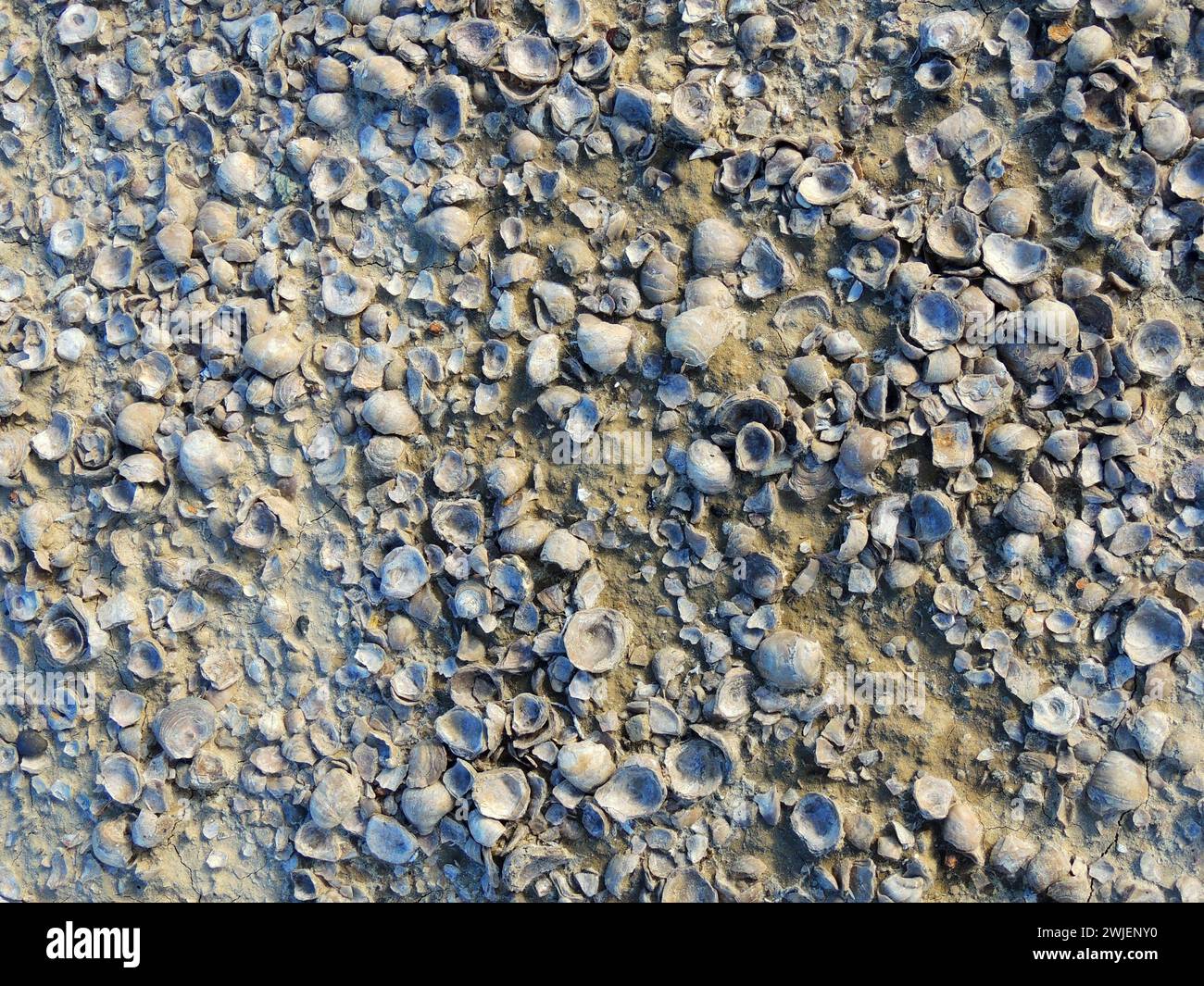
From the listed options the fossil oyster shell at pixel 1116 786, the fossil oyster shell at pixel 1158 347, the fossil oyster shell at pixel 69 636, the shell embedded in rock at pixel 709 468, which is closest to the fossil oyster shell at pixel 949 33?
the fossil oyster shell at pixel 1158 347

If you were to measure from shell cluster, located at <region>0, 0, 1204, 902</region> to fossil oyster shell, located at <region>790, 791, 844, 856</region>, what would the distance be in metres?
0.01

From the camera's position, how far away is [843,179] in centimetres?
279

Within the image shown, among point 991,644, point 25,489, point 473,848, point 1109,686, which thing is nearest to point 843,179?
point 991,644

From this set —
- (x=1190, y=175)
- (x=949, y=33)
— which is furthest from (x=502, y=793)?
(x=1190, y=175)

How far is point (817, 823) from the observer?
2.60 metres

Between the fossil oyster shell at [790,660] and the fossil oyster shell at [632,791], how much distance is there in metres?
0.43

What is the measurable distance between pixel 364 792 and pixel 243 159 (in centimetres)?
212

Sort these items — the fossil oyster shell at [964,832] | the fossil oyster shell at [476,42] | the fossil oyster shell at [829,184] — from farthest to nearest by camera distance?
the fossil oyster shell at [476,42] < the fossil oyster shell at [829,184] < the fossil oyster shell at [964,832]

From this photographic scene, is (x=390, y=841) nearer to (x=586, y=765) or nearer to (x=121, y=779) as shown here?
(x=586, y=765)

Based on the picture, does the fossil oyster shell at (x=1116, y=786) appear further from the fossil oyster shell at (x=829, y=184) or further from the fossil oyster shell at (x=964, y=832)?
the fossil oyster shell at (x=829, y=184)

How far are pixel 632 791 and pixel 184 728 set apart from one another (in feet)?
4.57

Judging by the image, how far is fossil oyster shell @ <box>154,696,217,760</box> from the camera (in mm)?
2799

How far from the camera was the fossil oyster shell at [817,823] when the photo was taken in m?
2.57

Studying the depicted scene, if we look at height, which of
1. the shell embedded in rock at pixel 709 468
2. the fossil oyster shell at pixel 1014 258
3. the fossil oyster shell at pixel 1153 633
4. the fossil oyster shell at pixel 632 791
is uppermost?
the fossil oyster shell at pixel 1014 258
